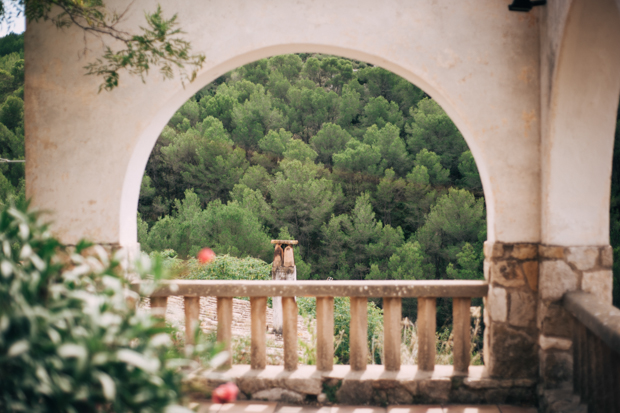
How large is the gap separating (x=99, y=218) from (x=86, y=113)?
0.60m

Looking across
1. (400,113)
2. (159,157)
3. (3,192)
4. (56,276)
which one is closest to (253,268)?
(3,192)

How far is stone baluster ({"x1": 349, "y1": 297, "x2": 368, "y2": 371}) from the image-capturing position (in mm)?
2521

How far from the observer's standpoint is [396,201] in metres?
20.4

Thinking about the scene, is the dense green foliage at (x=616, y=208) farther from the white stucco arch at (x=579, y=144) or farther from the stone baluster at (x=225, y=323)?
the stone baluster at (x=225, y=323)

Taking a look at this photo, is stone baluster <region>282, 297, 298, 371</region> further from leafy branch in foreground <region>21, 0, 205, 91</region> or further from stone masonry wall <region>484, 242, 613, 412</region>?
leafy branch in foreground <region>21, 0, 205, 91</region>

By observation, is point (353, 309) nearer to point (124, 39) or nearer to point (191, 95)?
point (191, 95)

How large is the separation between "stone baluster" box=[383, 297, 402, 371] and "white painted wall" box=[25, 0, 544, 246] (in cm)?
68

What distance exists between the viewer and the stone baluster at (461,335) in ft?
8.14

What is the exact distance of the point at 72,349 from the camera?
85 centimetres

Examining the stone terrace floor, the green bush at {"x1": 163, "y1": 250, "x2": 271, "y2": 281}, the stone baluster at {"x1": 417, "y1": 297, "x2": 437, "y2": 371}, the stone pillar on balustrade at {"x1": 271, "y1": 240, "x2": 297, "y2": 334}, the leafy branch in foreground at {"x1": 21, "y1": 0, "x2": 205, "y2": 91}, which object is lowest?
the green bush at {"x1": 163, "y1": 250, "x2": 271, "y2": 281}

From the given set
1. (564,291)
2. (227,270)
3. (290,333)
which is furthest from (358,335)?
(227,270)

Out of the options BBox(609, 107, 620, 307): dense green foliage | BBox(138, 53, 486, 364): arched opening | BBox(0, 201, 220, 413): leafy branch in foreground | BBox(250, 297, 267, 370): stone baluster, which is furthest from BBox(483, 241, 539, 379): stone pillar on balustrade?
BBox(138, 53, 486, 364): arched opening

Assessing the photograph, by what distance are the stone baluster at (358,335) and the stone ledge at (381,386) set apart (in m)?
0.06

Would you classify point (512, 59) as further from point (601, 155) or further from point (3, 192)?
point (3, 192)
